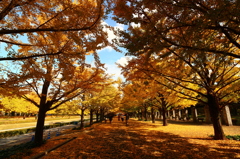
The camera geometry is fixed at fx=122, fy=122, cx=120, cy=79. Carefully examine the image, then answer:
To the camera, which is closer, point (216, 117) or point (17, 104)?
point (216, 117)

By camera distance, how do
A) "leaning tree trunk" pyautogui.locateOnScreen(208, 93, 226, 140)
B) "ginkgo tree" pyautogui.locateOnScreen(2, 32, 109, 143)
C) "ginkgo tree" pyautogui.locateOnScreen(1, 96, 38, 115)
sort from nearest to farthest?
"ginkgo tree" pyautogui.locateOnScreen(2, 32, 109, 143) < "leaning tree trunk" pyautogui.locateOnScreen(208, 93, 226, 140) < "ginkgo tree" pyautogui.locateOnScreen(1, 96, 38, 115)

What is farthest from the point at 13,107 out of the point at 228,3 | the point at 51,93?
the point at 228,3

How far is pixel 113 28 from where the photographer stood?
184 inches

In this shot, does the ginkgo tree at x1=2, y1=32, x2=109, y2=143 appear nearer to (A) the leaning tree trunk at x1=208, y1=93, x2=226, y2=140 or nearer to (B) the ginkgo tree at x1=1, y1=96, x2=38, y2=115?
(A) the leaning tree trunk at x1=208, y1=93, x2=226, y2=140

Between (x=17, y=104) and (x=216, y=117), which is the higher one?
(x=17, y=104)

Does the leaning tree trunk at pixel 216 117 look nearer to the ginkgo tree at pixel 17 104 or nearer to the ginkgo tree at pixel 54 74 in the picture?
the ginkgo tree at pixel 54 74

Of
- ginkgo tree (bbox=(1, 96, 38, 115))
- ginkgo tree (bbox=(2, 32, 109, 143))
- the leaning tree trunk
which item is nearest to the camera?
ginkgo tree (bbox=(2, 32, 109, 143))

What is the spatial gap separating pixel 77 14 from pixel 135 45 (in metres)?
1.87

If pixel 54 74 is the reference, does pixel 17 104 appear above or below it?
below

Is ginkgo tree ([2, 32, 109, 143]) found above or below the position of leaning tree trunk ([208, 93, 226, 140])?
above

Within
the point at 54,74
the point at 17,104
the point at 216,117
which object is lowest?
the point at 216,117

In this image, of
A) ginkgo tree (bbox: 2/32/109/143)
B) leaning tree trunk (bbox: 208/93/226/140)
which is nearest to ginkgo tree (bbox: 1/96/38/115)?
ginkgo tree (bbox: 2/32/109/143)

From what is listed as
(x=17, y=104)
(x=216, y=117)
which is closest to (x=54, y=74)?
(x=216, y=117)

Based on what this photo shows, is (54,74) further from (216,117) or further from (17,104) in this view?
(17,104)
